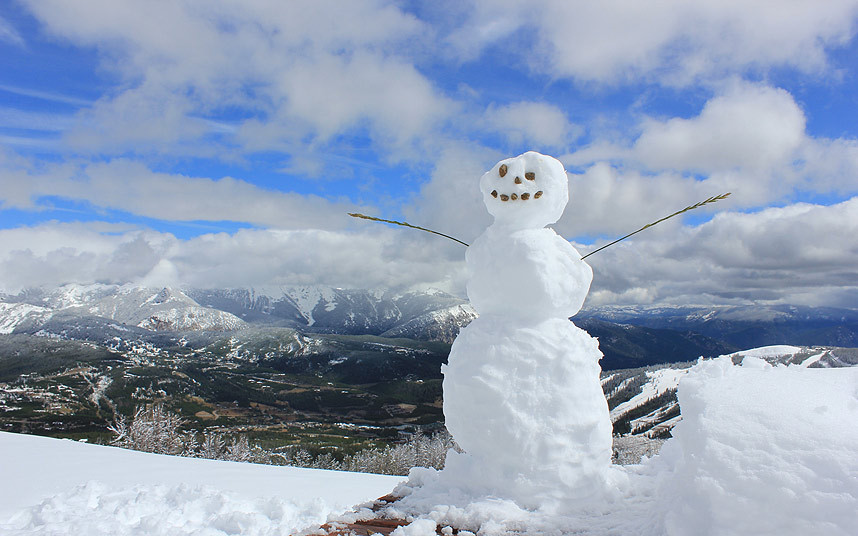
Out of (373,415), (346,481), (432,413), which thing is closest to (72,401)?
(373,415)

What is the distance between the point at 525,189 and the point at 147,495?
31.1 feet

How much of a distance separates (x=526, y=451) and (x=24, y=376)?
260190 millimetres

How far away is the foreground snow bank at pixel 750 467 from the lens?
258cm

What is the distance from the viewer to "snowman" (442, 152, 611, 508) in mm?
4715

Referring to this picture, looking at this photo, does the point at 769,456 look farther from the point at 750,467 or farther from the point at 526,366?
the point at 526,366

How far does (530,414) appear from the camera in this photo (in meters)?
4.81

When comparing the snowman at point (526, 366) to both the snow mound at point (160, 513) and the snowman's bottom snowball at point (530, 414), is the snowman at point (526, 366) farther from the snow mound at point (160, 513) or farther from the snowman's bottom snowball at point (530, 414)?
the snow mound at point (160, 513)

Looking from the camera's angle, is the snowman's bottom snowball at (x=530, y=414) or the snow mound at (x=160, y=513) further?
the snow mound at (x=160, y=513)

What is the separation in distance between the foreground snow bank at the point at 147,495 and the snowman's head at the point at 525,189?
588 centimetres

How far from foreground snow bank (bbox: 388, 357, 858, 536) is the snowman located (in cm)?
58

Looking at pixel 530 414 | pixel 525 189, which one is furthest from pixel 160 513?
pixel 525 189

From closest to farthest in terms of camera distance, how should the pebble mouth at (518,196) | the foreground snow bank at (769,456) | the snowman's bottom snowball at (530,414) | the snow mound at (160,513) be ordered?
the foreground snow bank at (769,456), the snowman's bottom snowball at (530,414), the pebble mouth at (518,196), the snow mound at (160,513)

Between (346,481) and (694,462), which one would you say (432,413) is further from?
(694,462)

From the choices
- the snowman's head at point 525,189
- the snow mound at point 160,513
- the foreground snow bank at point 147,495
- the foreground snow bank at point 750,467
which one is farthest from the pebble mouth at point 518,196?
the snow mound at point 160,513
